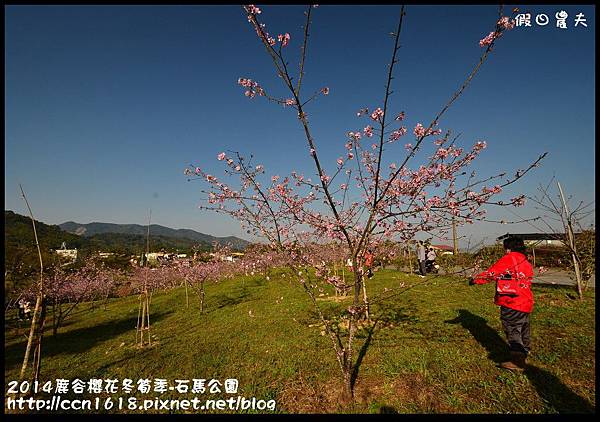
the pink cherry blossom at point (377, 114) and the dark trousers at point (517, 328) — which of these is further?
the dark trousers at point (517, 328)

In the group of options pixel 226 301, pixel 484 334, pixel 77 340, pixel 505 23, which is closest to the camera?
pixel 505 23

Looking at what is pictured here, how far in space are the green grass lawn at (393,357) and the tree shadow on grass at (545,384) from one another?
1cm

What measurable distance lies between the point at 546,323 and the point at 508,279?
3.72 m

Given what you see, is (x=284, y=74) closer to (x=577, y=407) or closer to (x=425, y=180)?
(x=425, y=180)

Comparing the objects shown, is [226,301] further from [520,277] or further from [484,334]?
[520,277]

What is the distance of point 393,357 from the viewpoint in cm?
564

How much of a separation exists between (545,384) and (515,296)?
4.18 ft

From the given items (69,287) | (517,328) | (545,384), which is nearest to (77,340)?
(69,287)

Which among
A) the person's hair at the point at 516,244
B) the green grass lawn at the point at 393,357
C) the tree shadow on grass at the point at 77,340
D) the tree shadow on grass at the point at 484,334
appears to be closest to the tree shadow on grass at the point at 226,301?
the tree shadow on grass at the point at 77,340

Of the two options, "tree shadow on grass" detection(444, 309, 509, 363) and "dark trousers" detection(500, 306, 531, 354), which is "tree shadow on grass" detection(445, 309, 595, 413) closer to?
"tree shadow on grass" detection(444, 309, 509, 363)

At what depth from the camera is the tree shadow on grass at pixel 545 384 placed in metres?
3.88

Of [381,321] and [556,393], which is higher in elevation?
[556,393]

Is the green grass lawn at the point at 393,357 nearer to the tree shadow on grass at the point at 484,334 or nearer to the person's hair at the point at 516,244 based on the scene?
the tree shadow on grass at the point at 484,334

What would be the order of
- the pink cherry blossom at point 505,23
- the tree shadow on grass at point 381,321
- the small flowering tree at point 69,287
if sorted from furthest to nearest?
the small flowering tree at point 69,287
the tree shadow on grass at point 381,321
the pink cherry blossom at point 505,23
